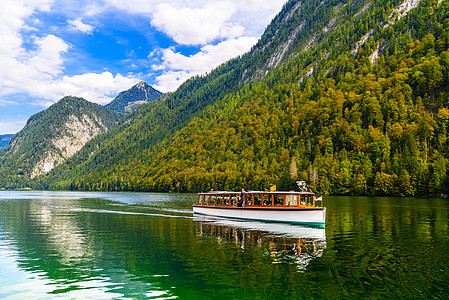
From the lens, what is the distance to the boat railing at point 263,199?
165 feet

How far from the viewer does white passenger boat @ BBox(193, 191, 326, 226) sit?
47.6 meters

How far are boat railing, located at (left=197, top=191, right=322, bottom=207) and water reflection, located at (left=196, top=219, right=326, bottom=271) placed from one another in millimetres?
3670

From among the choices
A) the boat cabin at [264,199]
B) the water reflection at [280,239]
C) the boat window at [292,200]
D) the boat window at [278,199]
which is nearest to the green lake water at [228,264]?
the water reflection at [280,239]

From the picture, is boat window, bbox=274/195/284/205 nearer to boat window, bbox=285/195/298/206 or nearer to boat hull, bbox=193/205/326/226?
boat window, bbox=285/195/298/206

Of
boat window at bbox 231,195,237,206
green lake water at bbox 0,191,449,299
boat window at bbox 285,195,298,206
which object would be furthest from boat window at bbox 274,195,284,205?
boat window at bbox 231,195,237,206

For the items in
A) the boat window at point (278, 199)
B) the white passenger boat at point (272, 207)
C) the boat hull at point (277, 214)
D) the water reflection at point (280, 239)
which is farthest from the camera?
the boat window at point (278, 199)

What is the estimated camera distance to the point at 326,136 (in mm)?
193125

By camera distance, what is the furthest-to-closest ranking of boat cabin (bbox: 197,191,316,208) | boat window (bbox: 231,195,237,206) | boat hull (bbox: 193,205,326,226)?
boat window (bbox: 231,195,237,206) → boat cabin (bbox: 197,191,316,208) → boat hull (bbox: 193,205,326,226)

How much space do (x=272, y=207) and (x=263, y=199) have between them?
3.01 meters

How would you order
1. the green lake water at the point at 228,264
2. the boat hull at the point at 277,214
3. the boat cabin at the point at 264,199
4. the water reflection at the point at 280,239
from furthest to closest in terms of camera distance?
the boat cabin at the point at 264,199 → the boat hull at the point at 277,214 → the water reflection at the point at 280,239 → the green lake water at the point at 228,264

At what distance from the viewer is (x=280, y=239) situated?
36625mm

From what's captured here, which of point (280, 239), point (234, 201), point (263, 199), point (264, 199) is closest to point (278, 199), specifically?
point (264, 199)

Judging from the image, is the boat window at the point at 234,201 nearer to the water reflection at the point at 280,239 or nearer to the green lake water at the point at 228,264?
the water reflection at the point at 280,239

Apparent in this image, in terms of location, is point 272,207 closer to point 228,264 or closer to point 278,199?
point 278,199
